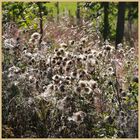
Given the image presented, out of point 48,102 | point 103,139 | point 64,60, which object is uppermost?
point 64,60

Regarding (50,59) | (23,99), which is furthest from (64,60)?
(23,99)

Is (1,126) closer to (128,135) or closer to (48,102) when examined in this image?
(48,102)

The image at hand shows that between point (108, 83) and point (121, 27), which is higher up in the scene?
point (121, 27)

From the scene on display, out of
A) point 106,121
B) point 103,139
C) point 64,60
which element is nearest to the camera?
point 103,139

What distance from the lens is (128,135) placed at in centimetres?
443

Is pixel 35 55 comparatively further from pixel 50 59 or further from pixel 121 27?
pixel 121 27

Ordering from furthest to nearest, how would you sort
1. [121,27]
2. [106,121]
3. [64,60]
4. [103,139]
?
1. [121,27]
2. [64,60]
3. [106,121]
4. [103,139]

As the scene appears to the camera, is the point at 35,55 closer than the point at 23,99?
No

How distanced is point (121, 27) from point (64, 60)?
733 centimetres

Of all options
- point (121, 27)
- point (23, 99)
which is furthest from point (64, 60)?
point (121, 27)

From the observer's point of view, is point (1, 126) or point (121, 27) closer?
point (1, 126)

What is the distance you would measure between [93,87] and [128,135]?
2.10 feet

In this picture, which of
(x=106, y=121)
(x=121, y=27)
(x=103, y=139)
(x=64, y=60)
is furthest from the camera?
(x=121, y=27)

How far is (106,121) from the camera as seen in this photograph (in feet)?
15.5
